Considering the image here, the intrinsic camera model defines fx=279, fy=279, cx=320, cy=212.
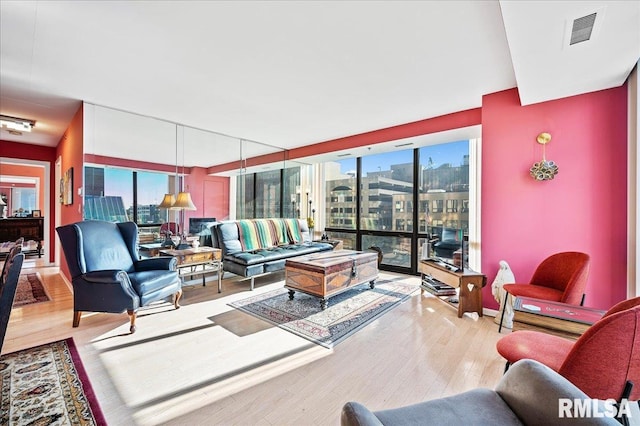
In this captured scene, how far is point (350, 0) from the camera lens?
76.5 inches

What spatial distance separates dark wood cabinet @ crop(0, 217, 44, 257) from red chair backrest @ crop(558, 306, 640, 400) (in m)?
10.2

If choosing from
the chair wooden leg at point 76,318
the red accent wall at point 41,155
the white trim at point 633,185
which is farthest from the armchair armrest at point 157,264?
the white trim at point 633,185

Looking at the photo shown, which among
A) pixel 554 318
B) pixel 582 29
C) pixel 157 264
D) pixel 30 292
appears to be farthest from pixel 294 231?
pixel 582 29

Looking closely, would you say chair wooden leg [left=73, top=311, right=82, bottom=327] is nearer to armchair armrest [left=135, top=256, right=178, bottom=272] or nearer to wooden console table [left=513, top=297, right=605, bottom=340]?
armchair armrest [left=135, top=256, right=178, bottom=272]

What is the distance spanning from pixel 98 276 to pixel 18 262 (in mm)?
1441

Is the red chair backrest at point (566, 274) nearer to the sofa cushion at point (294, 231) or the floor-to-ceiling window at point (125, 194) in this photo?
the sofa cushion at point (294, 231)

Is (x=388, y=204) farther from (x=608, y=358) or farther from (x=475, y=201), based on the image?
(x=608, y=358)

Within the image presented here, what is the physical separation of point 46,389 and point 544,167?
4.71 m

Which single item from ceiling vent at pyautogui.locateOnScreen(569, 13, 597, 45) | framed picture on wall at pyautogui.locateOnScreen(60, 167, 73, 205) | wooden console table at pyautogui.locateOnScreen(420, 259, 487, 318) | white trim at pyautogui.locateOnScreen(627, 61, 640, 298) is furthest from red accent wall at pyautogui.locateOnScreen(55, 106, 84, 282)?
white trim at pyautogui.locateOnScreen(627, 61, 640, 298)

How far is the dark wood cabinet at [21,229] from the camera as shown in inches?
277

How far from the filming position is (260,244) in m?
5.20

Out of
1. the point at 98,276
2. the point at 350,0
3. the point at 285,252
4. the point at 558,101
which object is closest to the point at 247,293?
the point at 285,252

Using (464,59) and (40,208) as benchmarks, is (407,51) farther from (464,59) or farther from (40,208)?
(40,208)

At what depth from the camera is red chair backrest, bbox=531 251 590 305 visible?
242 centimetres
